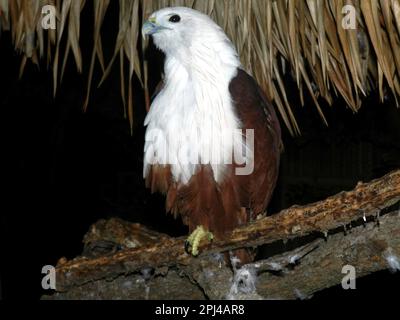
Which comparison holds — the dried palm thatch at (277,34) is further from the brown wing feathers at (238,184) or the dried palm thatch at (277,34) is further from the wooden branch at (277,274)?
the wooden branch at (277,274)

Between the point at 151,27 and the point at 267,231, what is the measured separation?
1.24 meters

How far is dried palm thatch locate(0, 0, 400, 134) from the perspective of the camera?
2.76m

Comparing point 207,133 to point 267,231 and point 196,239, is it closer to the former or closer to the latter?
point 196,239

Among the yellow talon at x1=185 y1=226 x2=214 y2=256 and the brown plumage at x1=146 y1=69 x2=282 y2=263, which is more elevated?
the brown plumage at x1=146 y1=69 x2=282 y2=263

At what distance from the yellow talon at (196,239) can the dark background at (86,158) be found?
7.77 ft

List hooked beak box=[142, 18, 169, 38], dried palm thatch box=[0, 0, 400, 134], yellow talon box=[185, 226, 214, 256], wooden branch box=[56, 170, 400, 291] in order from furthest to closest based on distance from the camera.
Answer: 1. dried palm thatch box=[0, 0, 400, 134]
2. hooked beak box=[142, 18, 169, 38]
3. yellow talon box=[185, 226, 214, 256]
4. wooden branch box=[56, 170, 400, 291]

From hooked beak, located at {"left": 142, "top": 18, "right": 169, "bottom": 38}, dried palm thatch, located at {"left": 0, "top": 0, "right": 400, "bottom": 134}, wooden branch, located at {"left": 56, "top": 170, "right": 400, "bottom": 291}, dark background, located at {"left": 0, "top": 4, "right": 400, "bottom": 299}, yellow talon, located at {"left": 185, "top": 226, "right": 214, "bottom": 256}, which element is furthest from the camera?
dark background, located at {"left": 0, "top": 4, "right": 400, "bottom": 299}

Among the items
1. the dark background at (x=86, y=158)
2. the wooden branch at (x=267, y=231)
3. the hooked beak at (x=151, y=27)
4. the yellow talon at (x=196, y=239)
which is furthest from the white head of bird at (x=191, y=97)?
the dark background at (x=86, y=158)

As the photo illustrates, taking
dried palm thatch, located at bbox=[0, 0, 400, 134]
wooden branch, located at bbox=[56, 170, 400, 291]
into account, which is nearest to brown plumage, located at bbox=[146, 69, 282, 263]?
wooden branch, located at bbox=[56, 170, 400, 291]

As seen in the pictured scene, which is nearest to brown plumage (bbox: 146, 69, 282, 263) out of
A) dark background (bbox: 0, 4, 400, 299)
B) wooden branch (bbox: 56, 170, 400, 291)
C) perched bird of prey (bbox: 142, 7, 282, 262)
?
perched bird of prey (bbox: 142, 7, 282, 262)

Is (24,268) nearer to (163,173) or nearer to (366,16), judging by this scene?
(163,173)

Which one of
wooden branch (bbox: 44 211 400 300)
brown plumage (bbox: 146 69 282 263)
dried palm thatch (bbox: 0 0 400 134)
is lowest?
wooden branch (bbox: 44 211 400 300)

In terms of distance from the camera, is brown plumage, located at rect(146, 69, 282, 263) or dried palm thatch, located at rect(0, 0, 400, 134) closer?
brown plumage, located at rect(146, 69, 282, 263)

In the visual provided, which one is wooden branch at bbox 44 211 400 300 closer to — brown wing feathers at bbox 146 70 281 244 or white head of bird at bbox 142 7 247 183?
brown wing feathers at bbox 146 70 281 244
